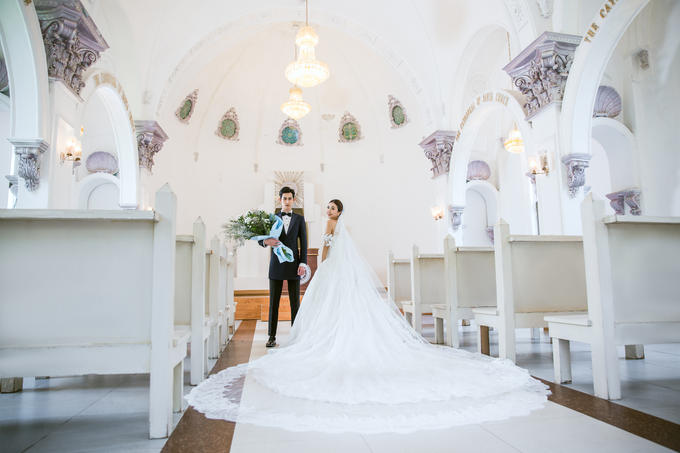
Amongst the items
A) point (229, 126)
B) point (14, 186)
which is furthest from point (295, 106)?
point (14, 186)

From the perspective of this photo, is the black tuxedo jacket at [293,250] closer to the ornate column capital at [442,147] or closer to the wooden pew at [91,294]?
the wooden pew at [91,294]

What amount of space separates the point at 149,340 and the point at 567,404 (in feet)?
7.49

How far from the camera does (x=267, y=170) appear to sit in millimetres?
14516

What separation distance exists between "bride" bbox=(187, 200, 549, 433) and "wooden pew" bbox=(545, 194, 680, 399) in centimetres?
46

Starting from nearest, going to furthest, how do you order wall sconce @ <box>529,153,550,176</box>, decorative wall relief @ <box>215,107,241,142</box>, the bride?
the bride < wall sconce @ <box>529,153,550,176</box> < decorative wall relief @ <box>215,107,241,142</box>

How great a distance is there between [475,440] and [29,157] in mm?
6351

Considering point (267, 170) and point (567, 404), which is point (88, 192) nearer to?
point (267, 170)

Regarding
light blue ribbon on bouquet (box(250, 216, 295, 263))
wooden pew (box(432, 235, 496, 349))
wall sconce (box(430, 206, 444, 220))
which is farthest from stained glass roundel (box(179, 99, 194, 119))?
wooden pew (box(432, 235, 496, 349))

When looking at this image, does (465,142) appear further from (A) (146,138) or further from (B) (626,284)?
(B) (626,284)

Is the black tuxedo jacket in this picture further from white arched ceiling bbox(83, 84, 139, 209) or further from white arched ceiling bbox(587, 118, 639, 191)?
white arched ceiling bbox(587, 118, 639, 191)

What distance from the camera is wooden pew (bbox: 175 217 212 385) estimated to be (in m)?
3.35

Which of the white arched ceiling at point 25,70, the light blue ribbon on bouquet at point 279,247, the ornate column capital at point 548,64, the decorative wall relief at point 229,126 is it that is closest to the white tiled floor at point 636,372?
the light blue ribbon on bouquet at point 279,247

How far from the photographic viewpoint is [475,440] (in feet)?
6.57

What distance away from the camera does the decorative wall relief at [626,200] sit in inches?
368
